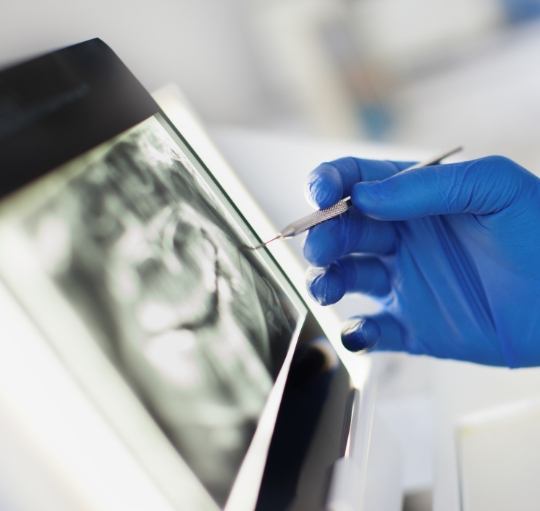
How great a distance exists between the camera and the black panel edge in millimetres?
431

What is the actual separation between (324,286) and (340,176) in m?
0.17

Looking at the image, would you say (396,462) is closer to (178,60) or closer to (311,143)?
(311,143)

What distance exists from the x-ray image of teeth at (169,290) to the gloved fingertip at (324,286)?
15 centimetres

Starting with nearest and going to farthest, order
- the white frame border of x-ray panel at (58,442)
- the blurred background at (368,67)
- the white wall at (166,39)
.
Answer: the white frame border of x-ray panel at (58,442), the white wall at (166,39), the blurred background at (368,67)

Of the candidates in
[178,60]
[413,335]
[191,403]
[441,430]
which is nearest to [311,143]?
[178,60]

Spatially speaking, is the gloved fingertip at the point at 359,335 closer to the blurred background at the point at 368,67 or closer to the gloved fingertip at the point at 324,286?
the gloved fingertip at the point at 324,286

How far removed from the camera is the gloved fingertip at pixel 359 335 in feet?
2.63

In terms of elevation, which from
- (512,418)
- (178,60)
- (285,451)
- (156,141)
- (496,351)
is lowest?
(512,418)

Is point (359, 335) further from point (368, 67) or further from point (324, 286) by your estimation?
point (368, 67)

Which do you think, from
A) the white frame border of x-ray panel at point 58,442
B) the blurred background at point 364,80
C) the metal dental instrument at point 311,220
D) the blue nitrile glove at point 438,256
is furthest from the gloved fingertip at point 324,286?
the white frame border of x-ray panel at point 58,442

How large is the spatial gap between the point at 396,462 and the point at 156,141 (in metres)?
0.64

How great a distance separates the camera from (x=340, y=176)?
79 cm

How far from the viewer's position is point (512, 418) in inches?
36.2

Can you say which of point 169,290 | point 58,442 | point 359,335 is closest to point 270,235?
point 359,335
